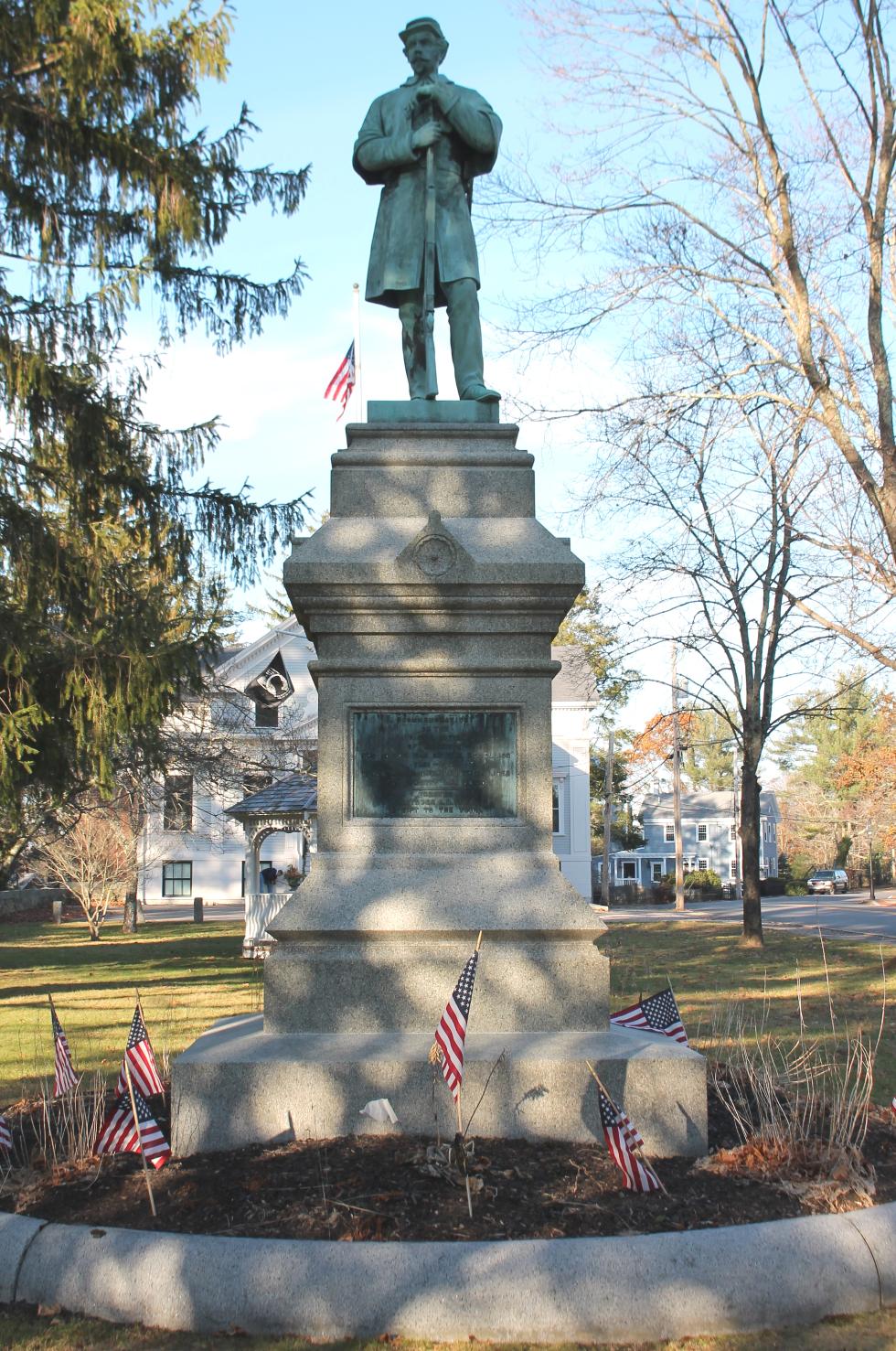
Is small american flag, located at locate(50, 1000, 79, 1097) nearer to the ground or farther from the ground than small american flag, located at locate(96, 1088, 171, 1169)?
farther from the ground

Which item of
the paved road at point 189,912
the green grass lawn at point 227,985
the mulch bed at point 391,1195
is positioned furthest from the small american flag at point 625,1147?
the paved road at point 189,912

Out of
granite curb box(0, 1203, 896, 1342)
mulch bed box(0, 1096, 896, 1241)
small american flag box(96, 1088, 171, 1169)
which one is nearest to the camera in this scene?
granite curb box(0, 1203, 896, 1342)

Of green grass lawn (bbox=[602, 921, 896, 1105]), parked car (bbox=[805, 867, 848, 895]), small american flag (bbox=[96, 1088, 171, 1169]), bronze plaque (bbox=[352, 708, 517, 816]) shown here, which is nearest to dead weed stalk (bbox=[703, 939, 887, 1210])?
green grass lawn (bbox=[602, 921, 896, 1105])

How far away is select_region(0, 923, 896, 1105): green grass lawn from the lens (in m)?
10.7

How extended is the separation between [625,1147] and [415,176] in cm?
571

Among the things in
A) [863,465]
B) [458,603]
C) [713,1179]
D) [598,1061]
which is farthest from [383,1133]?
[863,465]

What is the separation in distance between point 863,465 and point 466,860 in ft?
33.7

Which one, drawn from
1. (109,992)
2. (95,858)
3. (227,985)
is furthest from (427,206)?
(95,858)

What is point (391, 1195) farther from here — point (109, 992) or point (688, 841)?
point (688, 841)

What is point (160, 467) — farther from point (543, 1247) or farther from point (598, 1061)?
point (543, 1247)

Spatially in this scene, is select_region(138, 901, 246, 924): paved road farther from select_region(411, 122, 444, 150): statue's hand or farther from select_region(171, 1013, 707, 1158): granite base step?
select_region(171, 1013, 707, 1158): granite base step

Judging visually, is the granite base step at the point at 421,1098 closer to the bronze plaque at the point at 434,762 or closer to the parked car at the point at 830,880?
the bronze plaque at the point at 434,762

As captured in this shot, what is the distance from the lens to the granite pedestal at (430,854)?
17.8 feet

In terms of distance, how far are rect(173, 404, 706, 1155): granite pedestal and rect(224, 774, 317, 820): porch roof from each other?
15.7 m
